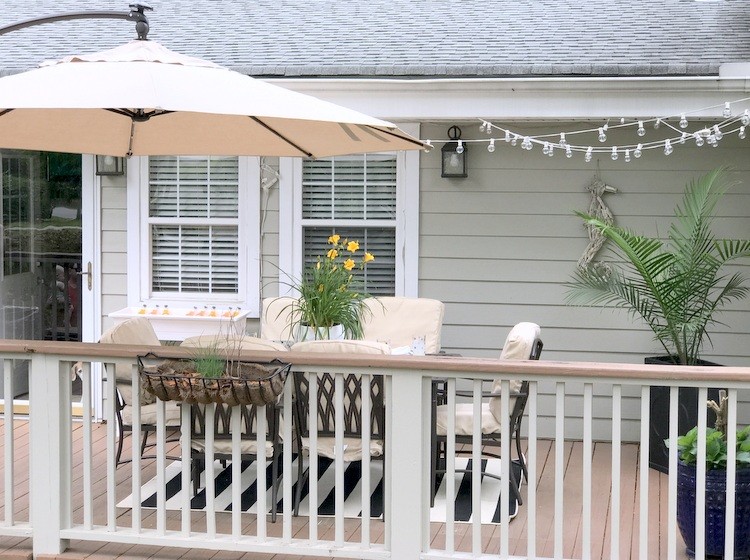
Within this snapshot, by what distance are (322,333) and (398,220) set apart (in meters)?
1.45

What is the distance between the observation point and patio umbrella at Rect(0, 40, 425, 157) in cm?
358

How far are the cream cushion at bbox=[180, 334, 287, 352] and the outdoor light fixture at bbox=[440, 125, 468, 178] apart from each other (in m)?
2.22

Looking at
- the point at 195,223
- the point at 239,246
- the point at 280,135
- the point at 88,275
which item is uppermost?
the point at 280,135

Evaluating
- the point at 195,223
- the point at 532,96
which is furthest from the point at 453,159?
the point at 195,223

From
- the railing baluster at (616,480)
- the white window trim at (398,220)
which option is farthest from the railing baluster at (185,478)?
the white window trim at (398,220)

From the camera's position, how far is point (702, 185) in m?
5.88

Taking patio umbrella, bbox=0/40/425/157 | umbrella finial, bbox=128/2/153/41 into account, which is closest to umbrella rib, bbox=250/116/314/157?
patio umbrella, bbox=0/40/425/157

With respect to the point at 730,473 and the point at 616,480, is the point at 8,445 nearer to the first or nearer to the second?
the point at 616,480

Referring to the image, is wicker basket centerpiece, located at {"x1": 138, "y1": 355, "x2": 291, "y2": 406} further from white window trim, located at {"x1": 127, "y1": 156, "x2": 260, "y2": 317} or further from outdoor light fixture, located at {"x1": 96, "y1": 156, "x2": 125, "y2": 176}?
outdoor light fixture, located at {"x1": 96, "y1": 156, "x2": 125, "y2": 176}

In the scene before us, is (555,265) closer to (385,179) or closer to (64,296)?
(385,179)

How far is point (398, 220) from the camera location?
671 centimetres

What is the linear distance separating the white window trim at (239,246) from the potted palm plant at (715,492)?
3.28 meters

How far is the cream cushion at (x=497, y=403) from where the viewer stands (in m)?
5.02

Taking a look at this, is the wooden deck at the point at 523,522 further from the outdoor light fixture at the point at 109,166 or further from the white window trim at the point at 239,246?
the outdoor light fixture at the point at 109,166
